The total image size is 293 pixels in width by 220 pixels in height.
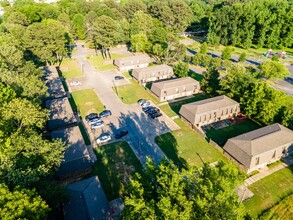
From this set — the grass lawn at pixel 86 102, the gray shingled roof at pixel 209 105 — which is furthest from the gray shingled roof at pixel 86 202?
the gray shingled roof at pixel 209 105

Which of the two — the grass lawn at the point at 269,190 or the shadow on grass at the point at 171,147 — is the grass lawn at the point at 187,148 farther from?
the grass lawn at the point at 269,190

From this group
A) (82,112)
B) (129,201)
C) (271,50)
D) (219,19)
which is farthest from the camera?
(219,19)

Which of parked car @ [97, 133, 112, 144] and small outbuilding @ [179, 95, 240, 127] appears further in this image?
small outbuilding @ [179, 95, 240, 127]

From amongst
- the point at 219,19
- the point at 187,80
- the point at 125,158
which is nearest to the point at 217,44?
the point at 219,19

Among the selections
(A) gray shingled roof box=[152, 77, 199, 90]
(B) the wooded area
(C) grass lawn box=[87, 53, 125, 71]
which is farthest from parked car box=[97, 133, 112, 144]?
(C) grass lawn box=[87, 53, 125, 71]

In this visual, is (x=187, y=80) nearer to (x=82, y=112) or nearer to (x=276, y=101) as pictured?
(x=276, y=101)

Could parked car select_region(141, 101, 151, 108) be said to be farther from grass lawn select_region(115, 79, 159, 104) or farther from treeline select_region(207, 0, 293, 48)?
treeline select_region(207, 0, 293, 48)
